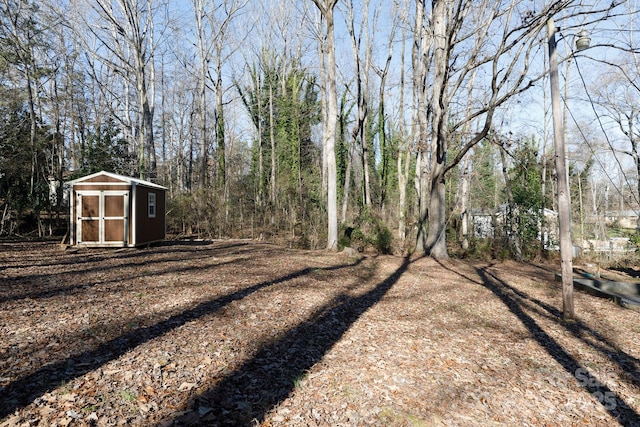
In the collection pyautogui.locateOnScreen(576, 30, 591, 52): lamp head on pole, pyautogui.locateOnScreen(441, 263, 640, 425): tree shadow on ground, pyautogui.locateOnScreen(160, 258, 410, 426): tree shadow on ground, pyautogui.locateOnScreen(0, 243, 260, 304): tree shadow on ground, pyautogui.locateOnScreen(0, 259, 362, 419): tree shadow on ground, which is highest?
pyautogui.locateOnScreen(576, 30, 591, 52): lamp head on pole

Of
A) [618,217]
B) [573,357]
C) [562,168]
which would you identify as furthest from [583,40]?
[618,217]

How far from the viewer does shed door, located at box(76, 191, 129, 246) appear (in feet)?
35.5

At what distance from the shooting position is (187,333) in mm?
4227

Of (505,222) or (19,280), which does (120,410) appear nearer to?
(19,280)

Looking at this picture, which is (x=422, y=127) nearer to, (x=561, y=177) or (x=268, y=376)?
(x=561, y=177)

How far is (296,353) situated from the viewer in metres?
4.04

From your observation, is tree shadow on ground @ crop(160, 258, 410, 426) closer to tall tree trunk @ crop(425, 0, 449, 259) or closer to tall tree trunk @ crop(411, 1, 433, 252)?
tall tree trunk @ crop(425, 0, 449, 259)

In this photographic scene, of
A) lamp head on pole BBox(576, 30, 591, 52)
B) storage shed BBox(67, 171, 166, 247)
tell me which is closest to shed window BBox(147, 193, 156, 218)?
storage shed BBox(67, 171, 166, 247)

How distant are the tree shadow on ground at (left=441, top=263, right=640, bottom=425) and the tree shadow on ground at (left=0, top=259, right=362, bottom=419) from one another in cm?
451

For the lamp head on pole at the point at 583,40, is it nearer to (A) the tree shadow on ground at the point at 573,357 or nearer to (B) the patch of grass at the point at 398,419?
(A) the tree shadow on ground at the point at 573,357

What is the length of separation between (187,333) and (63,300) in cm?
239

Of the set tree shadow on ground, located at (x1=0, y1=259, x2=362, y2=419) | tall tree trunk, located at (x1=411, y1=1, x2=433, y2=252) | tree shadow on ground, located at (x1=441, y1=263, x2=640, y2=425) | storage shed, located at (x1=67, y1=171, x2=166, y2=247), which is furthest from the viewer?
tall tree trunk, located at (x1=411, y1=1, x2=433, y2=252)

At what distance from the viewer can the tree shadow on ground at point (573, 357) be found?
3314mm

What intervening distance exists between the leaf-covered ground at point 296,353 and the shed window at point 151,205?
184 inches
